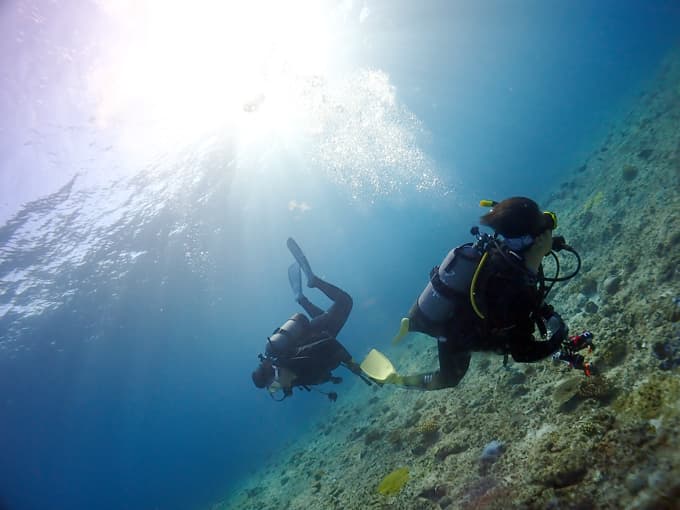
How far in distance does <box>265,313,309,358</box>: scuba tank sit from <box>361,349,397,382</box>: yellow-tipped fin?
71.2 inches

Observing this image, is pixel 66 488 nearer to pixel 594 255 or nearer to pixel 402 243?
pixel 594 255

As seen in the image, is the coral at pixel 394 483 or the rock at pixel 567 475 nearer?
the rock at pixel 567 475

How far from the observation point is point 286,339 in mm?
7309

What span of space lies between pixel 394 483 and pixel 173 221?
93.7 ft

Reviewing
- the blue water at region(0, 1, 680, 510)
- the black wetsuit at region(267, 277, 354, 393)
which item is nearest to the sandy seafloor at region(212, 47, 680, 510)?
the black wetsuit at region(267, 277, 354, 393)

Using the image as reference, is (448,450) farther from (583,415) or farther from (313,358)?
(313,358)

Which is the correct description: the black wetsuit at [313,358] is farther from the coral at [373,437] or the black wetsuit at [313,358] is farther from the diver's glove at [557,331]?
the diver's glove at [557,331]

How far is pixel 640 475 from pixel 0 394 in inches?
1811

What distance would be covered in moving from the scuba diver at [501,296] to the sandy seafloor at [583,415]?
802 mm

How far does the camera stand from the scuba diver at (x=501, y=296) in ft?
10.4

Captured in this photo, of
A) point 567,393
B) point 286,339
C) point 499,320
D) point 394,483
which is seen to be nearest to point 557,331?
point 499,320

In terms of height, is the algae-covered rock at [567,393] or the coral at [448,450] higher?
the coral at [448,450]

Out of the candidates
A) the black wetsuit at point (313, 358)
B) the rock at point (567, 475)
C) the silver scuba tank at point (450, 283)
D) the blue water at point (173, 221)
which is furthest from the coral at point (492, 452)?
the blue water at point (173, 221)

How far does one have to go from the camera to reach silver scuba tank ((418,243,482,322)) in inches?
148
